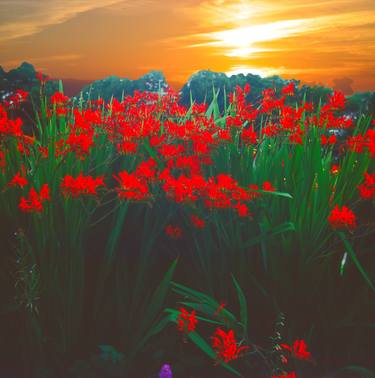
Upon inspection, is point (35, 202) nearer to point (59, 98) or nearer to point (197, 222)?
point (197, 222)

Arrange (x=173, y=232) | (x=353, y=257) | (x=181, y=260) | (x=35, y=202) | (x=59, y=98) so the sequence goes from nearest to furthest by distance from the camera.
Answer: (x=35, y=202)
(x=353, y=257)
(x=173, y=232)
(x=181, y=260)
(x=59, y=98)

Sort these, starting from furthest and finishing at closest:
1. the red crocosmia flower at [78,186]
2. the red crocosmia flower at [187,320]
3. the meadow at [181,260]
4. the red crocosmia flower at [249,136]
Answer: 1. the red crocosmia flower at [249,136]
2. the meadow at [181,260]
3. the red crocosmia flower at [78,186]
4. the red crocosmia flower at [187,320]

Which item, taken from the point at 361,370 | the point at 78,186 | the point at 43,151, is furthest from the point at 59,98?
the point at 361,370

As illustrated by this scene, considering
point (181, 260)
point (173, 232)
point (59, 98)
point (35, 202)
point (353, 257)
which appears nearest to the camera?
point (35, 202)

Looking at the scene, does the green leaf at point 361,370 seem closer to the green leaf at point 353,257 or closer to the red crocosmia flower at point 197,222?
the green leaf at point 353,257

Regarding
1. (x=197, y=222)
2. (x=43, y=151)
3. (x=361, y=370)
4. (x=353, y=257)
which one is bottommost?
(x=361, y=370)

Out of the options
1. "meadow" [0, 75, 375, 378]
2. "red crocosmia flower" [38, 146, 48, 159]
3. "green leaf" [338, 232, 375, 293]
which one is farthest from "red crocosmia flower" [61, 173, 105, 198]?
"green leaf" [338, 232, 375, 293]

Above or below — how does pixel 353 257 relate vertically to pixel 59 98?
below

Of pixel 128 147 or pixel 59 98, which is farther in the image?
pixel 59 98

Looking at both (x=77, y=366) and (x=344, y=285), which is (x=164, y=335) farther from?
(x=344, y=285)

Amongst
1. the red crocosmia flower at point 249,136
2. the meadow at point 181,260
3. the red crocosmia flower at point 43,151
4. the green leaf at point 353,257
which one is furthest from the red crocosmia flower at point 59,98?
the green leaf at point 353,257

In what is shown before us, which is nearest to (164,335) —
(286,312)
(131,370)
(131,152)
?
(131,370)

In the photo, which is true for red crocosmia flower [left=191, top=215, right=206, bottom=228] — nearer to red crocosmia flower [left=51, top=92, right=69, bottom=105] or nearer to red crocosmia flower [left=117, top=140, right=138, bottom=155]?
red crocosmia flower [left=117, top=140, right=138, bottom=155]

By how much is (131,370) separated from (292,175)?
1178mm
